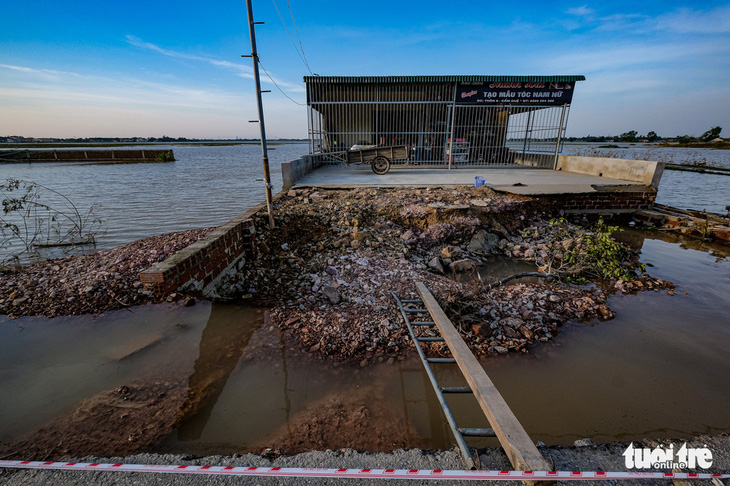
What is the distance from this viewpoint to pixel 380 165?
1173 cm

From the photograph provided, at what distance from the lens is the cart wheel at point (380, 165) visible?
11.6 metres

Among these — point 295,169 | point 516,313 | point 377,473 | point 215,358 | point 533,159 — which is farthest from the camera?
point 533,159

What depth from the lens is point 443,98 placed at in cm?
1476

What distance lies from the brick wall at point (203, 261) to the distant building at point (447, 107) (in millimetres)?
7271

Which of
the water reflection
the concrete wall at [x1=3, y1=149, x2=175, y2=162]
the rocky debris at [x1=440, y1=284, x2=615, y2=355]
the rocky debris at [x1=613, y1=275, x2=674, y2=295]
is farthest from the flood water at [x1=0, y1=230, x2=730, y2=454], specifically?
the concrete wall at [x1=3, y1=149, x2=175, y2=162]

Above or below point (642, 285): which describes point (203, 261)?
above

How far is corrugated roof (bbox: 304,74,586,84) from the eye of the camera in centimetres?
1252

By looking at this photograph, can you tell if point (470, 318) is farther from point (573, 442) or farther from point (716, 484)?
point (716, 484)

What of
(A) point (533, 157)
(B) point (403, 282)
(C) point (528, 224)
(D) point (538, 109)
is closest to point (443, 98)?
(D) point (538, 109)

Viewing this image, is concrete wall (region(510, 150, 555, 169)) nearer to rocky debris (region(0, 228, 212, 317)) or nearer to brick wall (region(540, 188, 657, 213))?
brick wall (region(540, 188, 657, 213))

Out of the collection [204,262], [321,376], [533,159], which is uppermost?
[533,159]

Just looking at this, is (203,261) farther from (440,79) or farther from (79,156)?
(79,156)

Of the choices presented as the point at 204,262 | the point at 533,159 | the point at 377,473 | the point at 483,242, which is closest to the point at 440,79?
the point at 533,159

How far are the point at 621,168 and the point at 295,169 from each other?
1090 cm
